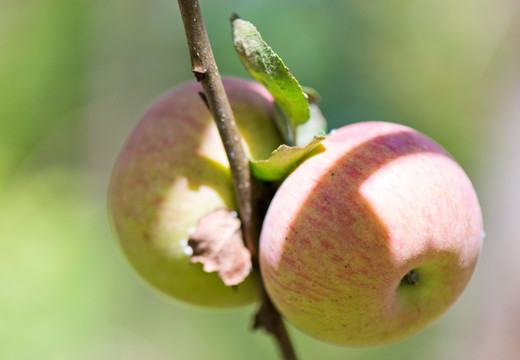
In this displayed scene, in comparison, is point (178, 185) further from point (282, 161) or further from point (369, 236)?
point (369, 236)

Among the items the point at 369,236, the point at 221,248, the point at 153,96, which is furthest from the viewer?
the point at 153,96

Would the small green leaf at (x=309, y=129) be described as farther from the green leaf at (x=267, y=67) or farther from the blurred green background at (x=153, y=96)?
the blurred green background at (x=153, y=96)

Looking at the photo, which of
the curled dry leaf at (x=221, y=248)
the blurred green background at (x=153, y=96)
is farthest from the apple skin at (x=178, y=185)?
the blurred green background at (x=153, y=96)

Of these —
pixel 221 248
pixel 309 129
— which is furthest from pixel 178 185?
pixel 309 129

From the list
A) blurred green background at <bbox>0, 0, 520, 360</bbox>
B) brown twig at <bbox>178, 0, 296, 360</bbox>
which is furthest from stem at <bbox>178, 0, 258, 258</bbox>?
blurred green background at <bbox>0, 0, 520, 360</bbox>

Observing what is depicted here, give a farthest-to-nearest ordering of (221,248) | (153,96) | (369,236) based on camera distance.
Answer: (153,96)
(221,248)
(369,236)

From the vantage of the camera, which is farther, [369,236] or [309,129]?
[309,129]

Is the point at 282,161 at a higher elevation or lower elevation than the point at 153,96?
higher
